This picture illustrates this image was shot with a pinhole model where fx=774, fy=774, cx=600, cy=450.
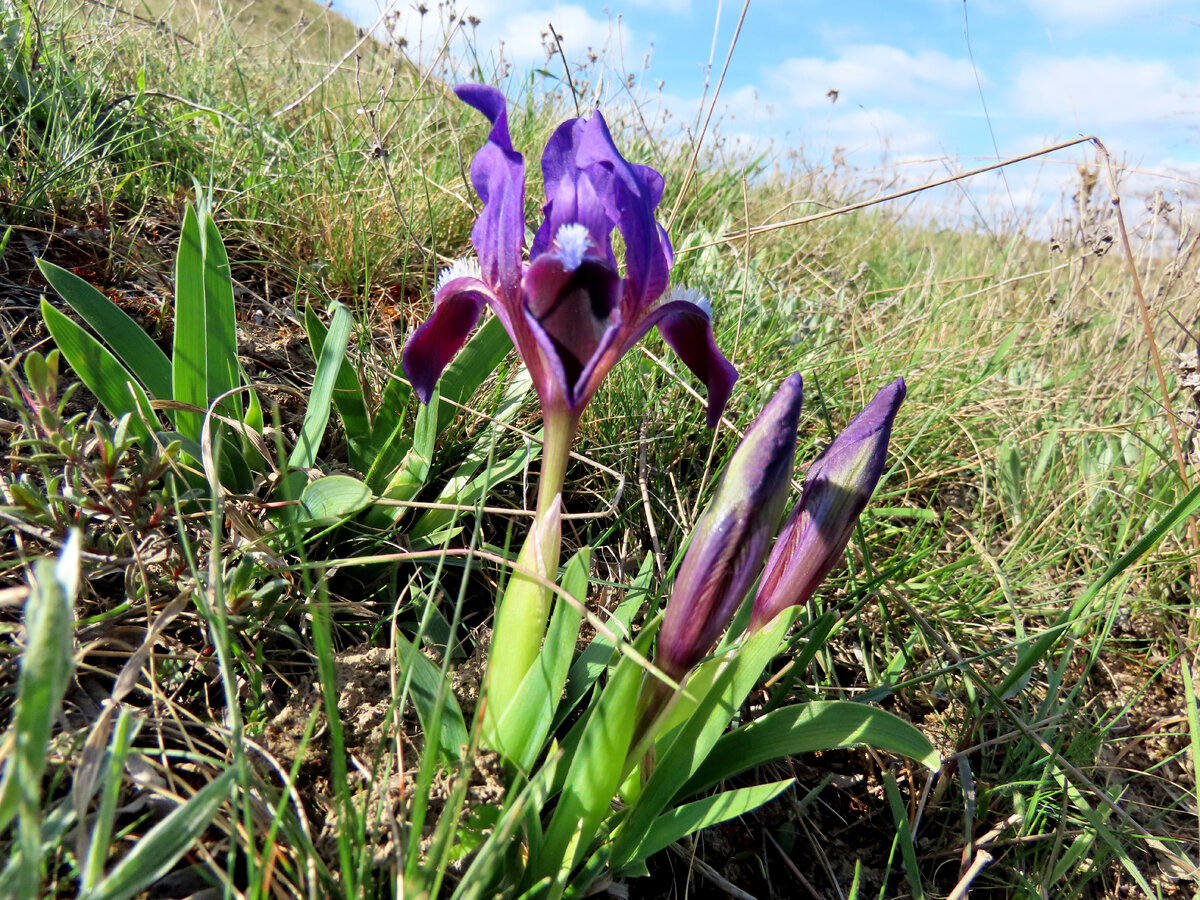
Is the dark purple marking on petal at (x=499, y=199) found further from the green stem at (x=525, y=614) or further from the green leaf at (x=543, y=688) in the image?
the green leaf at (x=543, y=688)

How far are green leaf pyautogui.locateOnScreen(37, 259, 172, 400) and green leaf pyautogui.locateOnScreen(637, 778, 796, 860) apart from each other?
50.1 inches

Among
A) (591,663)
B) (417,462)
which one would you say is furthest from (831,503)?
(417,462)

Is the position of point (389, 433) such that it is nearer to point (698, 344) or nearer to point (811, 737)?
point (698, 344)

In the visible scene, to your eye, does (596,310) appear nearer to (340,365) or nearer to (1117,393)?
(340,365)

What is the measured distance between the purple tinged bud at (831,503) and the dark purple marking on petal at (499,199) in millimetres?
552

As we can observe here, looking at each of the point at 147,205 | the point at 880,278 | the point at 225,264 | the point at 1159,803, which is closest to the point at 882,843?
the point at 1159,803

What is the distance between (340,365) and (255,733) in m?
0.75

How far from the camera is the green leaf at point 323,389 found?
1.58m

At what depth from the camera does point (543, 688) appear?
1137 millimetres

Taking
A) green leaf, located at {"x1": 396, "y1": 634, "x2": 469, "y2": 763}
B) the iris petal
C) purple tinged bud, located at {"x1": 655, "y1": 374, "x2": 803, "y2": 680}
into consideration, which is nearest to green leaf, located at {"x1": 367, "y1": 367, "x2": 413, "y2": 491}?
green leaf, located at {"x1": 396, "y1": 634, "x2": 469, "y2": 763}

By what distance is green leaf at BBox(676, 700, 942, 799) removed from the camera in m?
1.13

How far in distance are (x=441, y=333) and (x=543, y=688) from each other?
59cm

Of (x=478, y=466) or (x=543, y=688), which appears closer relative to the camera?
(x=543, y=688)

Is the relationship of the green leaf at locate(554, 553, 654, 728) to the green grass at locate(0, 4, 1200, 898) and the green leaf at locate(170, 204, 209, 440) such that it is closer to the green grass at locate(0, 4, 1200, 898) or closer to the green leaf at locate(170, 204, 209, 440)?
the green grass at locate(0, 4, 1200, 898)
